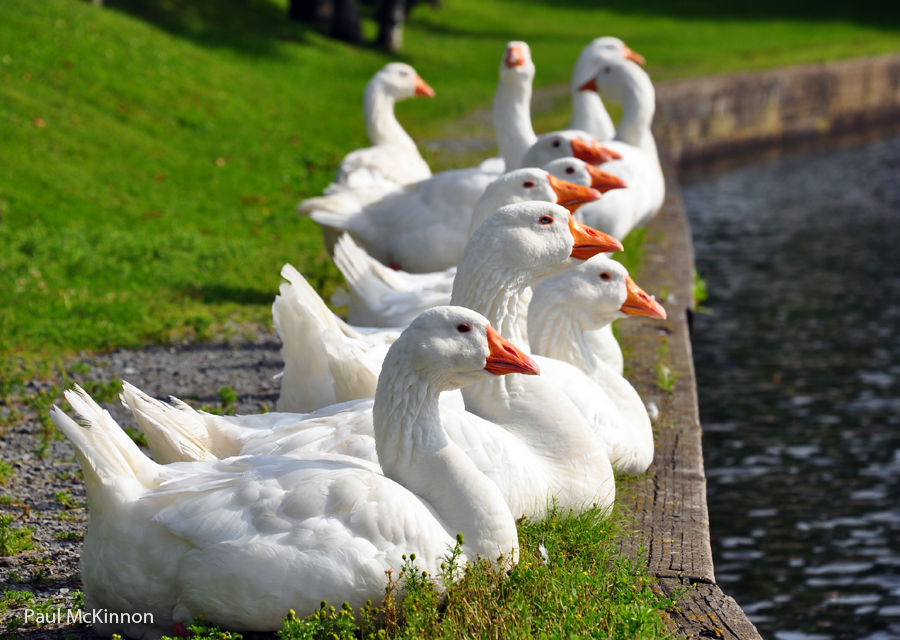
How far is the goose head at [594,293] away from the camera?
5.74 metres

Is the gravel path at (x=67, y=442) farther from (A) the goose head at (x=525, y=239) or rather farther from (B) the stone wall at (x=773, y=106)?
(B) the stone wall at (x=773, y=106)

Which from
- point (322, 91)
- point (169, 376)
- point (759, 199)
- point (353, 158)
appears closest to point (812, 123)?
point (759, 199)

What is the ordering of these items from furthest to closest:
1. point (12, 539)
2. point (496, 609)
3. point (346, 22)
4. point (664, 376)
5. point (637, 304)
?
point (346, 22)
point (664, 376)
point (637, 304)
point (12, 539)
point (496, 609)

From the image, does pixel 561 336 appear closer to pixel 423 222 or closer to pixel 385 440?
pixel 385 440

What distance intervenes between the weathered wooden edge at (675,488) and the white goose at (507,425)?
0.38m

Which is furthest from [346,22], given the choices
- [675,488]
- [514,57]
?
[675,488]

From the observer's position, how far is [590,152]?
7.68m

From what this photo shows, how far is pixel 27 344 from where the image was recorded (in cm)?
773

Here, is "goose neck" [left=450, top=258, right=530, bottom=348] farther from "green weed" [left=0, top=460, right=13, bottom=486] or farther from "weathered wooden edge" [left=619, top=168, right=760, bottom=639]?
"green weed" [left=0, top=460, right=13, bottom=486]

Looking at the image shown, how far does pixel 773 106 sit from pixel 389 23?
9.26 m


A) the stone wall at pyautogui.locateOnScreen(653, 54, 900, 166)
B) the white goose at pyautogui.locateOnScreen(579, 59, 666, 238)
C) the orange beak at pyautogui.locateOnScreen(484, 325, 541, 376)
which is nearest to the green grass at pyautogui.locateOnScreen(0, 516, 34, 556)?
the orange beak at pyautogui.locateOnScreen(484, 325, 541, 376)

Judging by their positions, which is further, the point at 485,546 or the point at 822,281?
the point at 822,281

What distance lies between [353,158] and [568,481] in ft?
18.1

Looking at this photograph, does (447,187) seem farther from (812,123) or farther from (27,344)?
(812,123)
